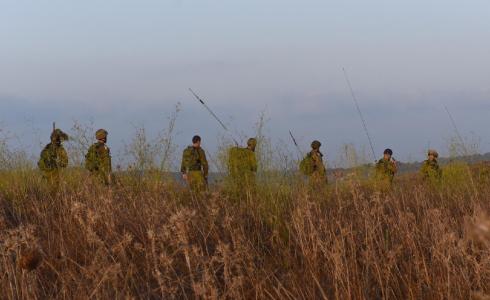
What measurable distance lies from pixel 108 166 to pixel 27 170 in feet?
4.23

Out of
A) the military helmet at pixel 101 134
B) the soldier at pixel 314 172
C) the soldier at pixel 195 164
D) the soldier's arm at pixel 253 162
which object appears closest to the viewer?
the soldier at pixel 314 172

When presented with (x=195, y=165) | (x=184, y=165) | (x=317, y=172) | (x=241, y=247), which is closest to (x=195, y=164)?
(x=195, y=165)

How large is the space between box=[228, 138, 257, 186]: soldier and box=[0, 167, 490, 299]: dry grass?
0.73ft

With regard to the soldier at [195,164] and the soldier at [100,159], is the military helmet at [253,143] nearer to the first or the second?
the soldier at [100,159]

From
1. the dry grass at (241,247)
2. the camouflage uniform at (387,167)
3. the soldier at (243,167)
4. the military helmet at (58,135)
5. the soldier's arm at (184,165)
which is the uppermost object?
the military helmet at (58,135)

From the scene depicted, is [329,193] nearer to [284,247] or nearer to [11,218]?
[284,247]

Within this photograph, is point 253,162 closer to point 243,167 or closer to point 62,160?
point 243,167

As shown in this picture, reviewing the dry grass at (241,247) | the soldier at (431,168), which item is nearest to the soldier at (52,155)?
the dry grass at (241,247)

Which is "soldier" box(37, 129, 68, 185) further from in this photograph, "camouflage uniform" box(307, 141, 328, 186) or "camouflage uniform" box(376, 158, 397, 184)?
"camouflage uniform" box(376, 158, 397, 184)

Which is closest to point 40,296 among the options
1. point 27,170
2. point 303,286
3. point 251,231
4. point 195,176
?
point 303,286

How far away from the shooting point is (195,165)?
947 centimetres

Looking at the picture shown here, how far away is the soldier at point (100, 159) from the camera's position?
24.2ft

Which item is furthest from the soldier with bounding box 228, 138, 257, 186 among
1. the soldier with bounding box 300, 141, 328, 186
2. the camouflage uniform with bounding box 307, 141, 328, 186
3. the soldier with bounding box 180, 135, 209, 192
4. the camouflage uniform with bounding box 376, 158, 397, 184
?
the camouflage uniform with bounding box 376, 158, 397, 184

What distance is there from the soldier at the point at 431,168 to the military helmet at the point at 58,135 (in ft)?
21.1
